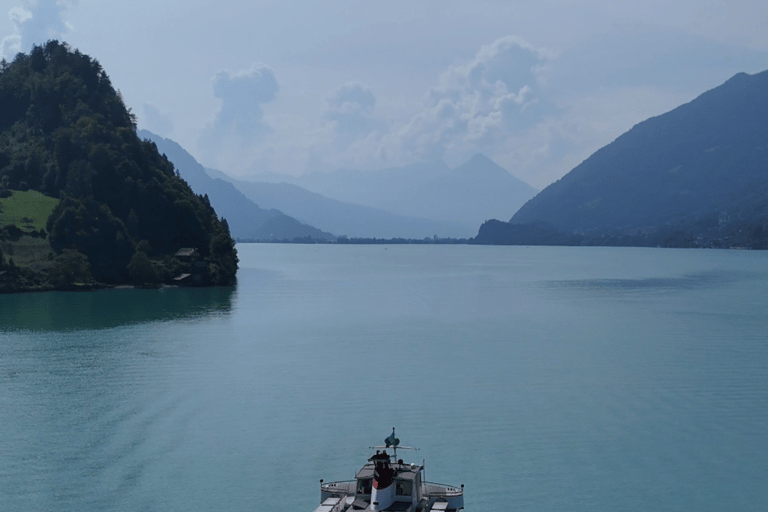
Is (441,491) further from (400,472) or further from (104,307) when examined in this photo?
(104,307)

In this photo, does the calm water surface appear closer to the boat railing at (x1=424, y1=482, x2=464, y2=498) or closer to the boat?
the boat railing at (x1=424, y1=482, x2=464, y2=498)

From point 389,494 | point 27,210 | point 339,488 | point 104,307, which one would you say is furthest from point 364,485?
point 27,210

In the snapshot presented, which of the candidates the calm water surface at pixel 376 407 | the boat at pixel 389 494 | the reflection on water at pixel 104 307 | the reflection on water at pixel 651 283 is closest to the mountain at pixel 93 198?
the reflection on water at pixel 104 307

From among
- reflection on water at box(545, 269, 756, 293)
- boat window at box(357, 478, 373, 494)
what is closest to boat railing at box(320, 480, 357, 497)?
boat window at box(357, 478, 373, 494)

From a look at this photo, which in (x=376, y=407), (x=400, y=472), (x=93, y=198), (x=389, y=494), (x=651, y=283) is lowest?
(x=376, y=407)

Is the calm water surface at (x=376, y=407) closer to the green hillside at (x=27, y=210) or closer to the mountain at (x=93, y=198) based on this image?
the mountain at (x=93, y=198)

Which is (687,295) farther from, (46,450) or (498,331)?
(46,450)

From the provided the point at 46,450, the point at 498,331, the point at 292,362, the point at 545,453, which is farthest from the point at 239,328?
the point at 545,453
